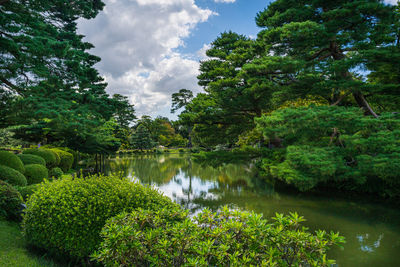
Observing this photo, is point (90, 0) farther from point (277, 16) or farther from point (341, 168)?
point (341, 168)

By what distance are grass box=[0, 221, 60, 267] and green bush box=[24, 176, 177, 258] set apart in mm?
149

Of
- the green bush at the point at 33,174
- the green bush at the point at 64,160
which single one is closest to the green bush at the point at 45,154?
the green bush at the point at 64,160

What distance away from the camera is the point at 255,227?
5.87ft

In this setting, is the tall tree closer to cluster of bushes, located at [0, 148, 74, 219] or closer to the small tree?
cluster of bushes, located at [0, 148, 74, 219]

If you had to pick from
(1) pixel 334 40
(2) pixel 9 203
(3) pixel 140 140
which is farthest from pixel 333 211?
(3) pixel 140 140

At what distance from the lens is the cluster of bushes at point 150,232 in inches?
65.1

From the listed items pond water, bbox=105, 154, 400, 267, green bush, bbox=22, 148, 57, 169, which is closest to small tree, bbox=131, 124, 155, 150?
green bush, bbox=22, 148, 57, 169

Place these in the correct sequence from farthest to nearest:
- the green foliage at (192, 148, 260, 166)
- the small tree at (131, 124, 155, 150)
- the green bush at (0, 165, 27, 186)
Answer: the small tree at (131, 124, 155, 150), the green foliage at (192, 148, 260, 166), the green bush at (0, 165, 27, 186)

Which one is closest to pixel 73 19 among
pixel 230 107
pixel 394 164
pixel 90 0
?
pixel 90 0

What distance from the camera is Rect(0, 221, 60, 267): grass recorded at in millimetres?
2646

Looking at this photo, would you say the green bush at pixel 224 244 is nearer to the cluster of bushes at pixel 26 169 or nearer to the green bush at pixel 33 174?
the cluster of bushes at pixel 26 169

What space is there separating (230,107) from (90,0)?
7453 millimetres

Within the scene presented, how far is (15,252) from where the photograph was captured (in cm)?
293

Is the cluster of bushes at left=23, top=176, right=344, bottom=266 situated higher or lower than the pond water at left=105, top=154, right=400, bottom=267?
higher
